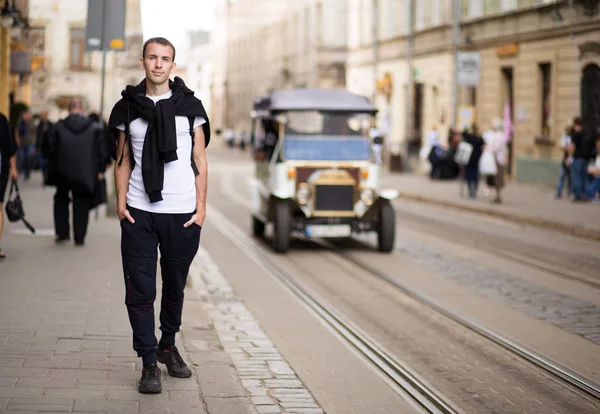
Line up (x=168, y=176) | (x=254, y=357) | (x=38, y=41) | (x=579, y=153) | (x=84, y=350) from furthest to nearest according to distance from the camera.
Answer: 1. (x=38, y=41)
2. (x=579, y=153)
3. (x=254, y=357)
4. (x=84, y=350)
5. (x=168, y=176)

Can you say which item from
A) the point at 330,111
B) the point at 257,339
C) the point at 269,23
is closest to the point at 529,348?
the point at 257,339

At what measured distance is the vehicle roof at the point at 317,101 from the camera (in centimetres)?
1662

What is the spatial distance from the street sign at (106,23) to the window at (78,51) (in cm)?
3755

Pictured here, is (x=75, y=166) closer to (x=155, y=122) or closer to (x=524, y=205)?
(x=155, y=122)

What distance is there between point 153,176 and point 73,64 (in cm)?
4984

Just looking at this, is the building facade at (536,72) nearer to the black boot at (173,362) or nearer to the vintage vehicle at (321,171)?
the vintage vehicle at (321,171)

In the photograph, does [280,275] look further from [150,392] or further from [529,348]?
[150,392]

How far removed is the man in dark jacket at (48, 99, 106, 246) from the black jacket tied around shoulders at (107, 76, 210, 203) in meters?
7.33

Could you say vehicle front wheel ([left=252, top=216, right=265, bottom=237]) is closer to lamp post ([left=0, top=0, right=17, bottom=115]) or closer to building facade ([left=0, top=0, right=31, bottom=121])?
Answer: building facade ([left=0, top=0, right=31, bottom=121])

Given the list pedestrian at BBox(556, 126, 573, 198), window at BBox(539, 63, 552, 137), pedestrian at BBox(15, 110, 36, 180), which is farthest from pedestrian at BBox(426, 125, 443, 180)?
pedestrian at BBox(15, 110, 36, 180)

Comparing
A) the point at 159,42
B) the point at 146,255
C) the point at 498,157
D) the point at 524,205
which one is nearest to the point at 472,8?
the point at 498,157

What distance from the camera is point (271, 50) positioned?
81.0 metres

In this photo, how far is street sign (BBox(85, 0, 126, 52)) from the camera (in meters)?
17.1

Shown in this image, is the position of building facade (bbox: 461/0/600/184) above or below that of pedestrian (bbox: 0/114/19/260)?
above
